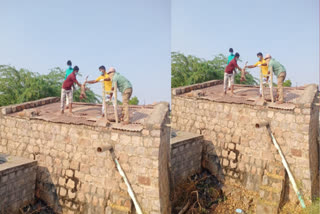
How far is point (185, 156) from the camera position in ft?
10.0

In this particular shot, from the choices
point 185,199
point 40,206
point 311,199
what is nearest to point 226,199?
point 185,199

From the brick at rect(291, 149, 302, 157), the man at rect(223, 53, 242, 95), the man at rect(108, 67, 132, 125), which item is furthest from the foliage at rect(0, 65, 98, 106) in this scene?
the brick at rect(291, 149, 302, 157)

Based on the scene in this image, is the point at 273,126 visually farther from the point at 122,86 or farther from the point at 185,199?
the point at 122,86

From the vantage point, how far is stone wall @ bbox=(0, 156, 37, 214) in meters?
3.08

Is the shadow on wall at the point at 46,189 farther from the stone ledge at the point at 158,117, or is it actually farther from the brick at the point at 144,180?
the stone ledge at the point at 158,117

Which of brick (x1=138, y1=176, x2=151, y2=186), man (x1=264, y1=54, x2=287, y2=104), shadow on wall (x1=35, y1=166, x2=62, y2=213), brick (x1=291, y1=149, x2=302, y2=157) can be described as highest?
man (x1=264, y1=54, x2=287, y2=104)

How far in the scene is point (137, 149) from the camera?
272cm

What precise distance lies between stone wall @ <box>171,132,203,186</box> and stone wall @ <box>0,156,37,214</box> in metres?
1.51

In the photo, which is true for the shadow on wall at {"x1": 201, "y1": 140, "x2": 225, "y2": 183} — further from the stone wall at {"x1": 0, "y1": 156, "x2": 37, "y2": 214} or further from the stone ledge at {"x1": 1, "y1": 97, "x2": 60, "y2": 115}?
the stone ledge at {"x1": 1, "y1": 97, "x2": 60, "y2": 115}

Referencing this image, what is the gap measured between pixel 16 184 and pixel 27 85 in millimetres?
1619

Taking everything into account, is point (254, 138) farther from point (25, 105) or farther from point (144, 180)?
point (25, 105)

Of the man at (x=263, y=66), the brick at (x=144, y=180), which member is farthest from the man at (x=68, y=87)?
the man at (x=263, y=66)

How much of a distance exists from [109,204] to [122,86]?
3.60 feet

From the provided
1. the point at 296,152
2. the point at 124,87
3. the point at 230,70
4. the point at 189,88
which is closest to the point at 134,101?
the point at 124,87
